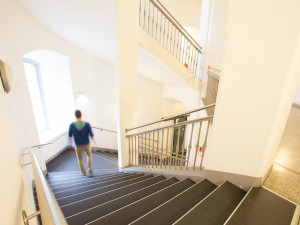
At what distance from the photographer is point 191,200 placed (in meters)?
1.60

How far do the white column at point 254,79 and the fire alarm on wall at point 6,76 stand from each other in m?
1.80

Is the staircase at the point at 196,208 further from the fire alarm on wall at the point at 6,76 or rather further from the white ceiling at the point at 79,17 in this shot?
the white ceiling at the point at 79,17

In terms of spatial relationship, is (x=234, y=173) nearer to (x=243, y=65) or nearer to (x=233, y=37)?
(x=243, y=65)

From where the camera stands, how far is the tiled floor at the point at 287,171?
153cm

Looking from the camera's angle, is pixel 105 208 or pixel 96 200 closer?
pixel 105 208

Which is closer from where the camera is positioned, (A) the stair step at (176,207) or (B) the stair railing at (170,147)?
(A) the stair step at (176,207)

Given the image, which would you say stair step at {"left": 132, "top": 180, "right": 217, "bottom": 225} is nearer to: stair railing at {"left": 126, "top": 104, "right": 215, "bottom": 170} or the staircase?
the staircase

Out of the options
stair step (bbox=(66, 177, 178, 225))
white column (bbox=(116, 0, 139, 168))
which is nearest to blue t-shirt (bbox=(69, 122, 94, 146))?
white column (bbox=(116, 0, 139, 168))

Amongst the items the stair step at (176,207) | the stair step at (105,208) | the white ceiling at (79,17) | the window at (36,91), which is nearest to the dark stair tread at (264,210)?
the stair step at (176,207)

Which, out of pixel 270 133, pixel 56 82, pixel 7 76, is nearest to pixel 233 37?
pixel 270 133

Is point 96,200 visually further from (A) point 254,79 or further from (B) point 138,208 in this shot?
(A) point 254,79

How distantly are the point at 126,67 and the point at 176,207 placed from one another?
2.45 metres

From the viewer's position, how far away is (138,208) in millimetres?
1633

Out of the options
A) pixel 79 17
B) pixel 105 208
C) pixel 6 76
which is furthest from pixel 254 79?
pixel 79 17
